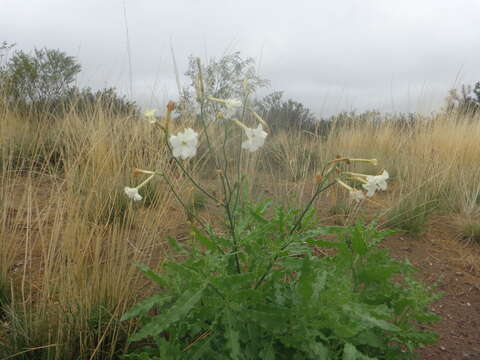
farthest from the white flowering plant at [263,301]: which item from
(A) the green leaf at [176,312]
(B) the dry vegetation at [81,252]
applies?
(B) the dry vegetation at [81,252]

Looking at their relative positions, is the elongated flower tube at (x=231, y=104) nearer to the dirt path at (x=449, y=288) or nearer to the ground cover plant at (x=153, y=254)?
the ground cover plant at (x=153, y=254)

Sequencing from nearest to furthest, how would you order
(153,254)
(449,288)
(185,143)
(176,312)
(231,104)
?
(176,312) < (185,143) < (231,104) < (153,254) < (449,288)

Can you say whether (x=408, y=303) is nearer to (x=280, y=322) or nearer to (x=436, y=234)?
(x=280, y=322)

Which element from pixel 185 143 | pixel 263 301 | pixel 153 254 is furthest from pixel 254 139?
pixel 153 254

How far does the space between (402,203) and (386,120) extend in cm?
507

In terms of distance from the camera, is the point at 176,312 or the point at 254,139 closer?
the point at 176,312

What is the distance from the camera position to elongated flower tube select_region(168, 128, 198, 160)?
1.15 metres

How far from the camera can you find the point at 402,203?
3.30 metres

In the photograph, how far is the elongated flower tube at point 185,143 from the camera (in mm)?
1150

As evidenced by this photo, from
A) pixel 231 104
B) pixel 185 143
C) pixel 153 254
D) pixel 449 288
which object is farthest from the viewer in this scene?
pixel 449 288

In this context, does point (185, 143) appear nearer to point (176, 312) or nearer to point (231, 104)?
point (231, 104)

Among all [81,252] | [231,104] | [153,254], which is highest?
[231,104]

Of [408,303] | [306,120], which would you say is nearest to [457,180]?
[408,303]

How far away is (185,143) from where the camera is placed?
1.17m
